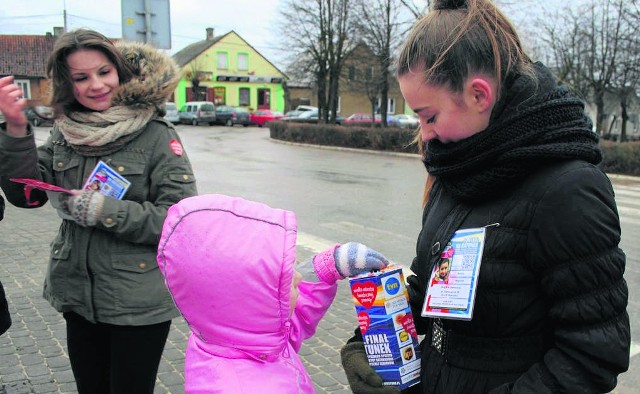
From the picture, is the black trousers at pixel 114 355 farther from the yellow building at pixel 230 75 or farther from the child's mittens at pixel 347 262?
the yellow building at pixel 230 75

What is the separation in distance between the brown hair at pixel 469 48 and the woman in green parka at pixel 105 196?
3.96 feet

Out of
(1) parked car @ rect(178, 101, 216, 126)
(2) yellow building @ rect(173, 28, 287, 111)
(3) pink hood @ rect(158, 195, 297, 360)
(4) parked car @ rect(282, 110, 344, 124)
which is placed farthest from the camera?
(2) yellow building @ rect(173, 28, 287, 111)

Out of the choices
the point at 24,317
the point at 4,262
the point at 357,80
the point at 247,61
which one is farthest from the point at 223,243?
the point at 247,61

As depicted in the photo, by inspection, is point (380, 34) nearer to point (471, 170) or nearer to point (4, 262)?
point (4, 262)

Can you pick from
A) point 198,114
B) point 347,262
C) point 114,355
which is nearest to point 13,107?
point 114,355

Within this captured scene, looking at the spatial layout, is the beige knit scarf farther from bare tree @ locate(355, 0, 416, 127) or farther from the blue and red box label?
bare tree @ locate(355, 0, 416, 127)

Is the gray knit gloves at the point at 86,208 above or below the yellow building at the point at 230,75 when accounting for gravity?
below

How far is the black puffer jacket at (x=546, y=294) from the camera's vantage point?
3.72 feet

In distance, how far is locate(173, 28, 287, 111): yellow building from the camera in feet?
166

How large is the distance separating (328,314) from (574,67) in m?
23.7

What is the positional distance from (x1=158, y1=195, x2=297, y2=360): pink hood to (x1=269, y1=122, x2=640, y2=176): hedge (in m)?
13.2

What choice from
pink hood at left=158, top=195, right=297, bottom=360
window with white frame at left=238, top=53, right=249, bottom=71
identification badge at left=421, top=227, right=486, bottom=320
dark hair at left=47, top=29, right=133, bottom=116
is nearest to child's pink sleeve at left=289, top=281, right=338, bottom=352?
pink hood at left=158, top=195, right=297, bottom=360

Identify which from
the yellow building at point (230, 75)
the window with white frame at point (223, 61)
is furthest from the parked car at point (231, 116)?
the window with white frame at point (223, 61)

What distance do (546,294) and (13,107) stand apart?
74.9 inches
